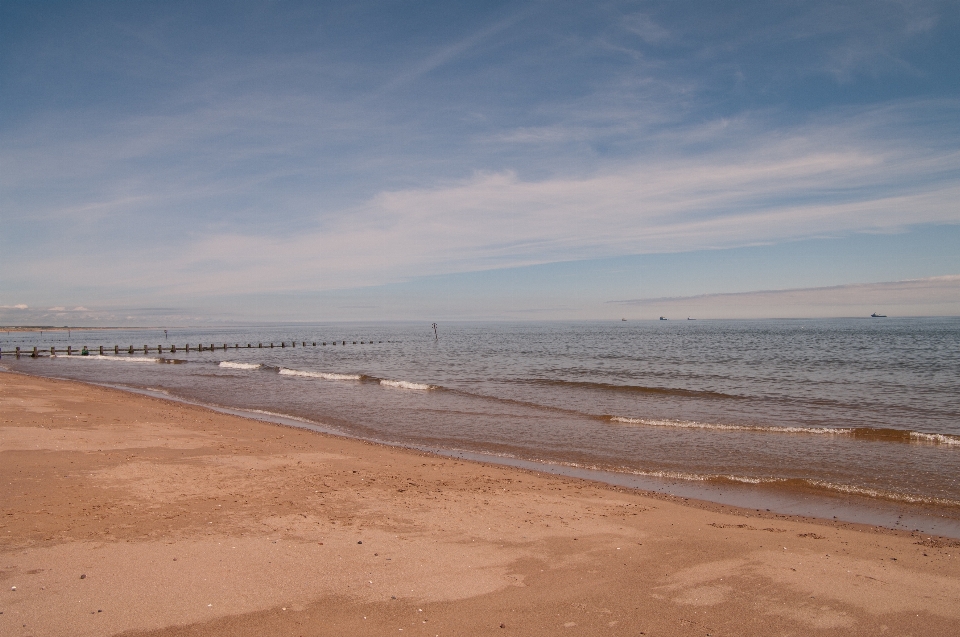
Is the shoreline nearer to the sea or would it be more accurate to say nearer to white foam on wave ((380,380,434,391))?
the sea

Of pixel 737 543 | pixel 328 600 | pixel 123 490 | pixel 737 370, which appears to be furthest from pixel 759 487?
pixel 737 370

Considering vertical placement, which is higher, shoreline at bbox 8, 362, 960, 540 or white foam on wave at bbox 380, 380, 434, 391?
white foam on wave at bbox 380, 380, 434, 391

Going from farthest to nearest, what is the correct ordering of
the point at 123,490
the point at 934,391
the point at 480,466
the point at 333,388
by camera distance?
the point at 333,388, the point at 934,391, the point at 480,466, the point at 123,490

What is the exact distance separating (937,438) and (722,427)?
5096 mm

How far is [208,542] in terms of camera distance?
22.8 ft

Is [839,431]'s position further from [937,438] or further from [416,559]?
[416,559]

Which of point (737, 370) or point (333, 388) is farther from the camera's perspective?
point (737, 370)

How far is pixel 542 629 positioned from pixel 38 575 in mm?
4855

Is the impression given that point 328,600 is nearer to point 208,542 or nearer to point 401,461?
point 208,542

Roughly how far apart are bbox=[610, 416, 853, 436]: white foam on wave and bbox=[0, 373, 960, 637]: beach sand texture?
764 cm

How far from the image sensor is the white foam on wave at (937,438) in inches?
594

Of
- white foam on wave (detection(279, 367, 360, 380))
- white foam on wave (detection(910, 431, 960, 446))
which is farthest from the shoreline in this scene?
white foam on wave (detection(279, 367, 360, 380))

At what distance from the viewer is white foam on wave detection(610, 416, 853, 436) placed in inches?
653

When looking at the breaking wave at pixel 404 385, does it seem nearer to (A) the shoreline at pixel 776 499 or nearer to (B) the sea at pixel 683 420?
(B) the sea at pixel 683 420
